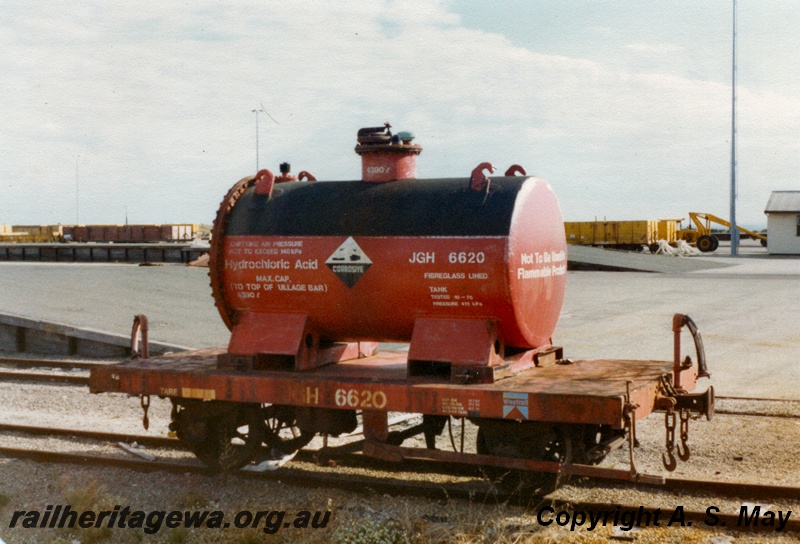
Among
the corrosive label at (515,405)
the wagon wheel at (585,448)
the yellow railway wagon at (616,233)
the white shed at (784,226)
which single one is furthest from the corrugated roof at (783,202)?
the corrosive label at (515,405)

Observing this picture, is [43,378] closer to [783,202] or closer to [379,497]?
[379,497]

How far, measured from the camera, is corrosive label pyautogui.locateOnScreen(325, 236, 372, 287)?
25.2 ft

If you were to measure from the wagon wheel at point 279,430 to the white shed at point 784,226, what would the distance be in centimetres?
4913

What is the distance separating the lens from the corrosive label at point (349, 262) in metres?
7.69

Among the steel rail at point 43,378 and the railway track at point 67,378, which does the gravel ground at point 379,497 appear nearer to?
the railway track at point 67,378

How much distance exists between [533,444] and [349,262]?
2.30 m

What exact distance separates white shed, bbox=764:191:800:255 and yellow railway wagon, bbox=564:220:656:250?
7.29 meters

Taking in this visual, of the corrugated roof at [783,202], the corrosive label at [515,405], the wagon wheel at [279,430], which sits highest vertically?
the corrugated roof at [783,202]

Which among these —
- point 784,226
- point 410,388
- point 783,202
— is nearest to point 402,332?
point 410,388

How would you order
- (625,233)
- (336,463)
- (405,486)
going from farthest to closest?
(625,233) → (336,463) → (405,486)

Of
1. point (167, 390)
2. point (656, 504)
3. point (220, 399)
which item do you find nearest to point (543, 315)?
point (656, 504)

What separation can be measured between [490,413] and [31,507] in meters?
4.22

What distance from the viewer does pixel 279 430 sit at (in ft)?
28.1

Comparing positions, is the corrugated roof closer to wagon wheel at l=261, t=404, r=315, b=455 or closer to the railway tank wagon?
the railway tank wagon
